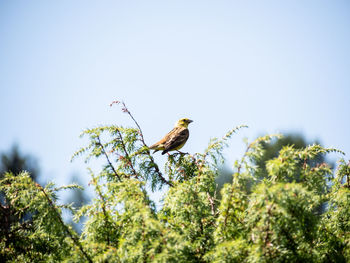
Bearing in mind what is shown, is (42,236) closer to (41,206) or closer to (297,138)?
(41,206)

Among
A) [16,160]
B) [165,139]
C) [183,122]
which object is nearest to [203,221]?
[165,139]

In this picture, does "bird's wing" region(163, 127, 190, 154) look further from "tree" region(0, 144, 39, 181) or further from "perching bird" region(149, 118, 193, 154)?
"tree" region(0, 144, 39, 181)

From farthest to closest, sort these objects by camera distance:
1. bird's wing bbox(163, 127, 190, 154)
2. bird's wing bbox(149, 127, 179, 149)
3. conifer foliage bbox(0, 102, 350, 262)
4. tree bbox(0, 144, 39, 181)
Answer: tree bbox(0, 144, 39, 181)
bird's wing bbox(149, 127, 179, 149)
bird's wing bbox(163, 127, 190, 154)
conifer foliage bbox(0, 102, 350, 262)

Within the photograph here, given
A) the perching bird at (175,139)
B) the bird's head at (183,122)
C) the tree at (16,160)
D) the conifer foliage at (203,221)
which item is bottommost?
the conifer foliage at (203,221)

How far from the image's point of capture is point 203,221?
258 cm

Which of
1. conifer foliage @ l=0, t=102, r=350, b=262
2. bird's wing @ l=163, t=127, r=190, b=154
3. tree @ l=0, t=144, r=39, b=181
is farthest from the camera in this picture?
tree @ l=0, t=144, r=39, b=181

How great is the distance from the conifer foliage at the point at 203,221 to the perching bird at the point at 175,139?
3.02 meters

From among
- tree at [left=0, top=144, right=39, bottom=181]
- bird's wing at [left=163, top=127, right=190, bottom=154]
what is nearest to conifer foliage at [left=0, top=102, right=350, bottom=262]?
bird's wing at [left=163, top=127, right=190, bottom=154]

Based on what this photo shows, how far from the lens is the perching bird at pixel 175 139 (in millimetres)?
6262

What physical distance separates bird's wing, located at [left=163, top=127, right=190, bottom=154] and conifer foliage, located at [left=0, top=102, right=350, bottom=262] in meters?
2.98

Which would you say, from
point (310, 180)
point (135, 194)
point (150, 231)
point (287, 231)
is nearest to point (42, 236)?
point (135, 194)

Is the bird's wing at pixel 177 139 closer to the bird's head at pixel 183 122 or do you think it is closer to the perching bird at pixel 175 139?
the perching bird at pixel 175 139

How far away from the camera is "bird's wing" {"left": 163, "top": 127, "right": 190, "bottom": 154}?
20.4ft

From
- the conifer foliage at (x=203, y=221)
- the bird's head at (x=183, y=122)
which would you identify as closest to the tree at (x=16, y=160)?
the bird's head at (x=183, y=122)
